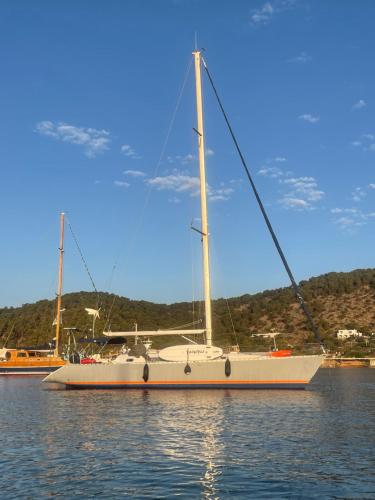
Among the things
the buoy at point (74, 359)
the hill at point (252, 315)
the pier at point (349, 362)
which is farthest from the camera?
the hill at point (252, 315)

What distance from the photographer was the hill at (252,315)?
10462 centimetres

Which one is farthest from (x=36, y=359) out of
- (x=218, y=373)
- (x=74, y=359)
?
(x=218, y=373)

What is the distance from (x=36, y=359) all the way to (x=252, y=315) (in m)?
63.3

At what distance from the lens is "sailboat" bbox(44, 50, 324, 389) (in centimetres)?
3753

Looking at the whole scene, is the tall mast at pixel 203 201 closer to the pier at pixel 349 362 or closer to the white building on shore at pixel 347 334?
the pier at pixel 349 362

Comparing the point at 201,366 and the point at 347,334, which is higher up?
the point at 347,334

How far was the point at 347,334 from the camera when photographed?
346 ft

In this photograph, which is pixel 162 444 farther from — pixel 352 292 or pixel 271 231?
pixel 352 292

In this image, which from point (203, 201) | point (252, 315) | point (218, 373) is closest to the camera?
point (218, 373)

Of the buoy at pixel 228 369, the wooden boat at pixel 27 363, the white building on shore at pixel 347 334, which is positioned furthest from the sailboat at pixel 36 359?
the white building on shore at pixel 347 334

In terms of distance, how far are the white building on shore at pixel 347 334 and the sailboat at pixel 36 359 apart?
56.6m

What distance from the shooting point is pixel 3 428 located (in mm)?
23719

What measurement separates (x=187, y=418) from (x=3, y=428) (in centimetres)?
807

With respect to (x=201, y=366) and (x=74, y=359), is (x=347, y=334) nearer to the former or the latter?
(x=74, y=359)
